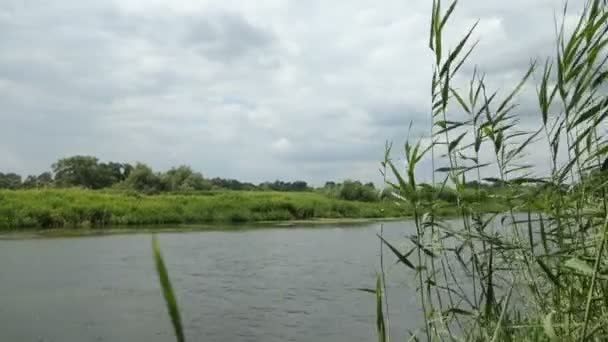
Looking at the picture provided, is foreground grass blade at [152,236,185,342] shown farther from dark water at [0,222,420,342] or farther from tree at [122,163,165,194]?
tree at [122,163,165,194]

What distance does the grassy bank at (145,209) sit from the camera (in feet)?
79.5

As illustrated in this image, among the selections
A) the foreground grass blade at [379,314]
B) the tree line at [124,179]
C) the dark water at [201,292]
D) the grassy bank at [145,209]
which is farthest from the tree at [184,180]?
the foreground grass blade at [379,314]

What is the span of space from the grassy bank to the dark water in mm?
6995

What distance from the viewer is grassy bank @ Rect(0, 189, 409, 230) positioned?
2422 cm

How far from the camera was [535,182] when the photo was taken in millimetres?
2486

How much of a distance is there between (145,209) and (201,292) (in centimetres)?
1852

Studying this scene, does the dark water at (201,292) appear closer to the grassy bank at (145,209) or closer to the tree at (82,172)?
the grassy bank at (145,209)

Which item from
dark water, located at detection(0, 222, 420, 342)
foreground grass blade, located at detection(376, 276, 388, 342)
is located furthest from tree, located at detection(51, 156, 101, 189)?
foreground grass blade, located at detection(376, 276, 388, 342)

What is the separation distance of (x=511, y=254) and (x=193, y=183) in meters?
46.5

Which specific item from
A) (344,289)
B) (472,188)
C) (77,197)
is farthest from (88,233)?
(472,188)

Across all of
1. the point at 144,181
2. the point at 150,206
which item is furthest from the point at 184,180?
the point at 150,206

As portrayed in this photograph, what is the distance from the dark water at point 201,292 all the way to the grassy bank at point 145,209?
275 inches

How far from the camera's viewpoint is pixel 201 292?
417 inches

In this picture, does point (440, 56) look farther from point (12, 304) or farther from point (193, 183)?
point (193, 183)
